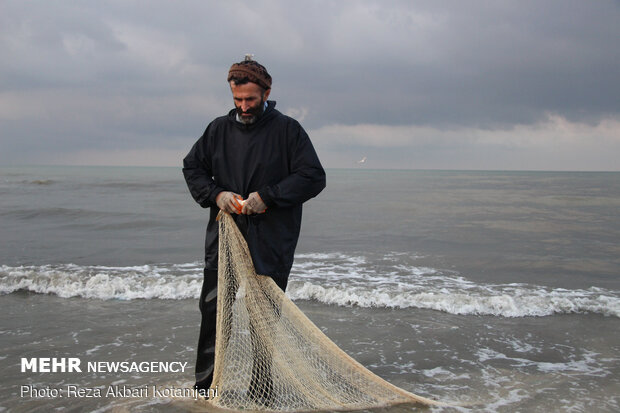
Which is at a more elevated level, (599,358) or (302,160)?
(302,160)

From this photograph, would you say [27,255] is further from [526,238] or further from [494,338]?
[526,238]

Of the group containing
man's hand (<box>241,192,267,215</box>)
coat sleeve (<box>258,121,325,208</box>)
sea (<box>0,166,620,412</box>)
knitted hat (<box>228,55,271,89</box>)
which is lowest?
sea (<box>0,166,620,412</box>)

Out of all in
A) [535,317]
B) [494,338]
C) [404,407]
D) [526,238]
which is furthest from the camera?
[526,238]

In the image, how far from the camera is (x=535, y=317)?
5.80 m

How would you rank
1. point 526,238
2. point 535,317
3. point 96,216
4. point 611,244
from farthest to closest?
point 96,216 < point 526,238 < point 611,244 < point 535,317

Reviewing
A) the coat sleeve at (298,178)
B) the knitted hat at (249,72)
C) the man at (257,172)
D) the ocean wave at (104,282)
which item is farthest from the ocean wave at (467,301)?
the knitted hat at (249,72)

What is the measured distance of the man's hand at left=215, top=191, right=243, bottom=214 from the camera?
Answer: 2789 millimetres

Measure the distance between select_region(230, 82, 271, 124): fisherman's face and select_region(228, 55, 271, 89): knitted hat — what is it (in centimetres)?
3

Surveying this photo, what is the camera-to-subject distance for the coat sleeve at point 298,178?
277 cm

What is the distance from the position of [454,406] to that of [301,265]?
6.05 metres

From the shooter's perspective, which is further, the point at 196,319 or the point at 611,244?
the point at 611,244

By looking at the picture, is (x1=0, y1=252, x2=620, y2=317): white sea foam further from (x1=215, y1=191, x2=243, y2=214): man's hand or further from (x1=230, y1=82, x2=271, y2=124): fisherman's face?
(x1=230, y1=82, x2=271, y2=124): fisherman's face

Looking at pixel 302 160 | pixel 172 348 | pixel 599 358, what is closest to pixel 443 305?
pixel 599 358

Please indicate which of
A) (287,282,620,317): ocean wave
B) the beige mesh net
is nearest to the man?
the beige mesh net
